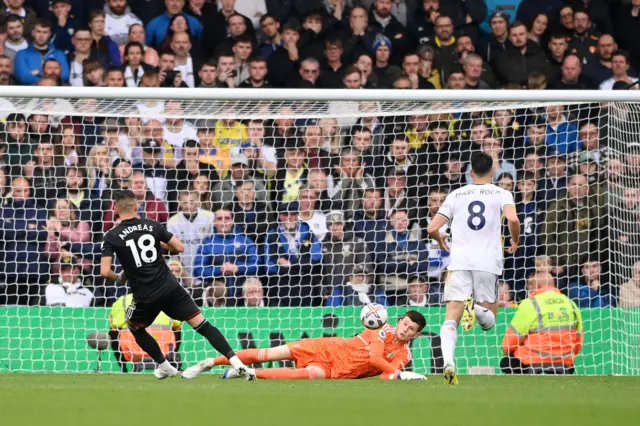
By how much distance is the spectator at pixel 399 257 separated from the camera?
12.1 meters

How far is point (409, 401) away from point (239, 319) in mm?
4884

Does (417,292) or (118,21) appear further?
(118,21)

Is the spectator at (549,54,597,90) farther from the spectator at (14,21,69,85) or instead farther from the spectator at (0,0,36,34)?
the spectator at (0,0,36,34)

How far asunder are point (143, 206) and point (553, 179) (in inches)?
177

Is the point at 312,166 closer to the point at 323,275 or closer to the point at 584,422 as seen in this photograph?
the point at 323,275

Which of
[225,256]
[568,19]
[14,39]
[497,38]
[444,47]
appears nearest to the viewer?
[225,256]

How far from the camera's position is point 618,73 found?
14.4 metres

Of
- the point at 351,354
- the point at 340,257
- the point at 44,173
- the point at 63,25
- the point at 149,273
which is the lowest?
the point at 351,354

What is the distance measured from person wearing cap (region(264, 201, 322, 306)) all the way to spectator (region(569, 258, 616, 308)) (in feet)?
9.00

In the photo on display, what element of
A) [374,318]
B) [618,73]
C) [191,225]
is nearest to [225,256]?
[191,225]

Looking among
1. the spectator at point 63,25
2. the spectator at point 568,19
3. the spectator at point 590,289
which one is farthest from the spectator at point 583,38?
the spectator at point 63,25

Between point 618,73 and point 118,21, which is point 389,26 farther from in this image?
point 118,21

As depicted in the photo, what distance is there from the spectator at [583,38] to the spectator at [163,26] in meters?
4.88

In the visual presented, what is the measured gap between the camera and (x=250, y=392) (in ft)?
25.6
